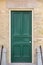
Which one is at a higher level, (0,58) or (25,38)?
(25,38)

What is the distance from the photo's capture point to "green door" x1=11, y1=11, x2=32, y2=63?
9281 millimetres

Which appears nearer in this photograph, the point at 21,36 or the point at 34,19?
the point at 34,19

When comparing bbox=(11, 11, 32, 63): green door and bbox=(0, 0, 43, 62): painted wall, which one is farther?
bbox=(11, 11, 32, 63): green door

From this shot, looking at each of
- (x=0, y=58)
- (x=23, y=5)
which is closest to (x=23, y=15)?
(x=23, y=5)

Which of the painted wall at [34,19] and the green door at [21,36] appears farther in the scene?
the green door at [21,36]

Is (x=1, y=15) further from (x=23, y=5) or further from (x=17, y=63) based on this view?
(x=17, y=63)

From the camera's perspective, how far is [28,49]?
939 cm

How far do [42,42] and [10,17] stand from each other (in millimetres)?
1737

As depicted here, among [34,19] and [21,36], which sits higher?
[34,19]

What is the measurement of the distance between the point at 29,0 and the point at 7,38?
73.4 inches

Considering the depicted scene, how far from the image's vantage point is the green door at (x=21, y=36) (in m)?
9.28

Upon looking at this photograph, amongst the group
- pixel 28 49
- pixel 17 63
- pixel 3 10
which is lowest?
pixel 17 63

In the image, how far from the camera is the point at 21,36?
9344 millimetres

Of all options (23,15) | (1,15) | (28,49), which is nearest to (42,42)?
(28,49)
